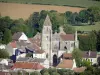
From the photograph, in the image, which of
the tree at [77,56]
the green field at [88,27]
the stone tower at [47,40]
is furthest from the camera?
the green field at [88,27]

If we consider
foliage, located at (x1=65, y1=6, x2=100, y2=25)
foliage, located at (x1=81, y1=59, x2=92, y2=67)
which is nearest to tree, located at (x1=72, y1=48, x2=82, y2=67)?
foliage, located at (x1=81, y1=59, x2=92, y2=67)

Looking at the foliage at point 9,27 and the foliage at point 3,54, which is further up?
the foliage at point 9,27

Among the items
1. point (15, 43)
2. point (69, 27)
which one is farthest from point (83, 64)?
point (69, 27)

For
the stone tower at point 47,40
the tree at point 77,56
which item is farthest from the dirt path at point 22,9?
the tree at point 77,56

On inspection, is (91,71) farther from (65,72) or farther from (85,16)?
(85,16)

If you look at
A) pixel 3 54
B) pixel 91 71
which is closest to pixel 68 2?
pixel 3 54

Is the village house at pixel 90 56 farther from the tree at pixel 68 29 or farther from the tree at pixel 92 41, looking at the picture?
the tree at pixel 68 29
